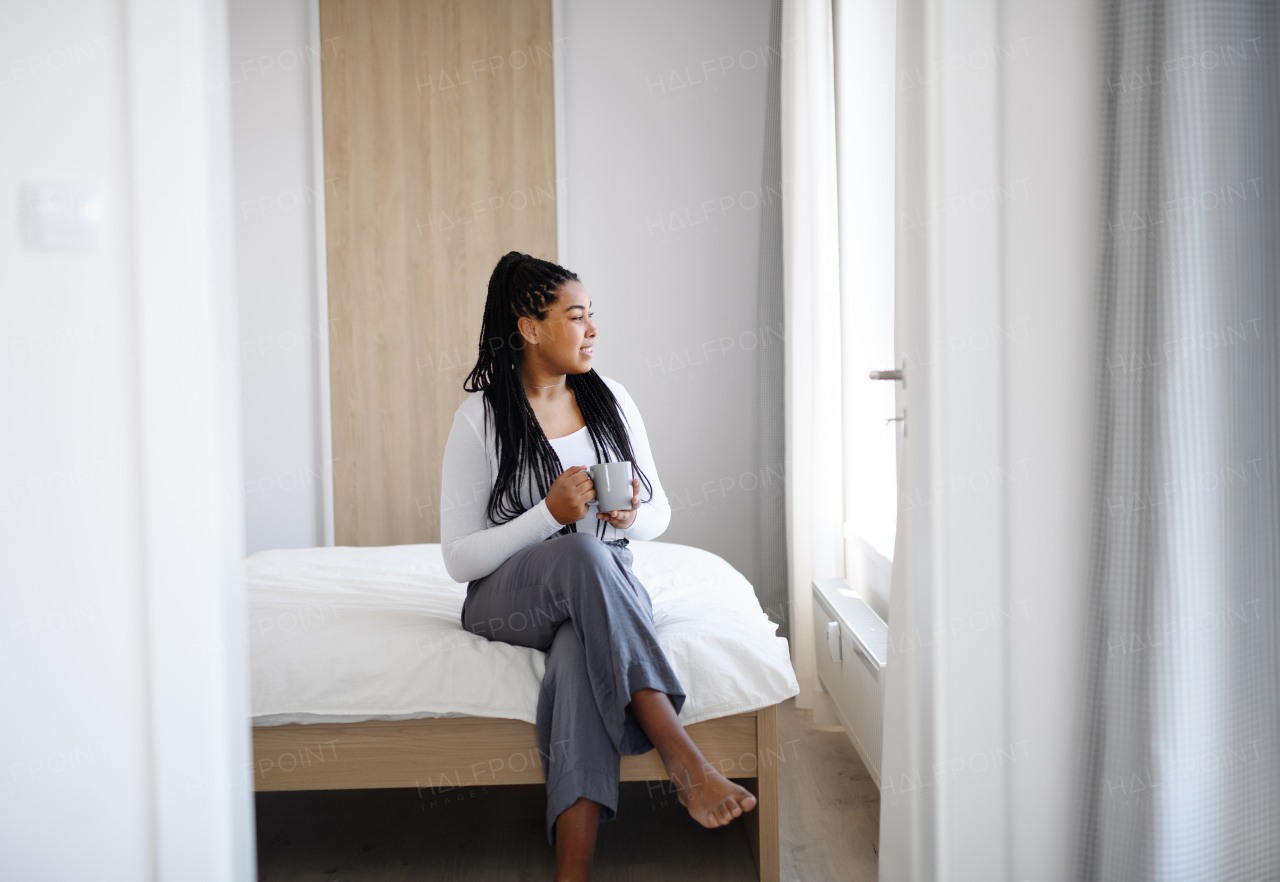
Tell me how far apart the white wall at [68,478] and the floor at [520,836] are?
0.94m

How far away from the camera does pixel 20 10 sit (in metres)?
0.75

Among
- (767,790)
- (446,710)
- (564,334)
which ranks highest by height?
(564,334)

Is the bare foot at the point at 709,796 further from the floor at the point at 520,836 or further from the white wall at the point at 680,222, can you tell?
the white wall at the point at 680,222

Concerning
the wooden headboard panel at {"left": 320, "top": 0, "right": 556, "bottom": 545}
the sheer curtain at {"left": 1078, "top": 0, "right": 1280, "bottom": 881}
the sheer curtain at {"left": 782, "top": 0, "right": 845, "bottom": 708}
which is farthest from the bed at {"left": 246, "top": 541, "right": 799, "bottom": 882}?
the wooden headboard panel at {"left": 320, "top": 0, "right": 556, "bottom": 545}

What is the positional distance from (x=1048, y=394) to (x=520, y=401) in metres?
1.03

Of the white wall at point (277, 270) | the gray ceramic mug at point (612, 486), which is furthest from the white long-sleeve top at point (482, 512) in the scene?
the white wall at point (277, 270)

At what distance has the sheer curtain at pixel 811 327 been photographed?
8.27 ft

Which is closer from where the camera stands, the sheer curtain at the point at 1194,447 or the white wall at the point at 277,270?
the sheer curtain at the point at 1194,447

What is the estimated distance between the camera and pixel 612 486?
1529 mm

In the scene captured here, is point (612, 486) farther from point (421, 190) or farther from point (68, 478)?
point (421, 190)

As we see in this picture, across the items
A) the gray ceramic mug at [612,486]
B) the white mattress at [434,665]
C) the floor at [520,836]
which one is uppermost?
the gray ceramic mug at [612,486]

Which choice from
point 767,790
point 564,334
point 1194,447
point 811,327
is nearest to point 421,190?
point 811,327

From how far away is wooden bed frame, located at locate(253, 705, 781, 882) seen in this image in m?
1.51

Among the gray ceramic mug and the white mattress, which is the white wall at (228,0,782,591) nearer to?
the white mattress
